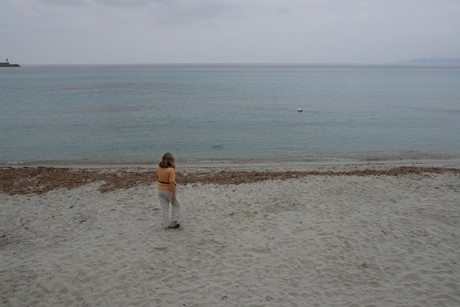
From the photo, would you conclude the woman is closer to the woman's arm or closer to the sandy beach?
the woman's arm

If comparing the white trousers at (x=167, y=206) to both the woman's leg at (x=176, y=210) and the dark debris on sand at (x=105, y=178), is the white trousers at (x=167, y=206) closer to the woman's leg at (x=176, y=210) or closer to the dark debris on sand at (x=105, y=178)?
the woman's leg at (x=176, y=210)

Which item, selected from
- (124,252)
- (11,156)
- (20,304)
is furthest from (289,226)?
(11,156)

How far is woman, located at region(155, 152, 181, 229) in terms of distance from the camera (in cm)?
760

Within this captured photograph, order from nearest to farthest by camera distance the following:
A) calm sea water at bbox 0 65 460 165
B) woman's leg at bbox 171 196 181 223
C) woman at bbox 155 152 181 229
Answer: woman at bbox 155 152 181 229 → woman's leg at bbox 171 196 181 223 → calm sea water at bbox 0 65 460 165

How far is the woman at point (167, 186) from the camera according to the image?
7598mm

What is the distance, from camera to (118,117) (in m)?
34.5

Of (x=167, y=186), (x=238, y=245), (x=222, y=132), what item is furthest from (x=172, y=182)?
(x=222, y=132)

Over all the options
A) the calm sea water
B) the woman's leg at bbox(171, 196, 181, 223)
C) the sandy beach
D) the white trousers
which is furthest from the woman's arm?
the calm sea water

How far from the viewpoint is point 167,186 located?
781 cm

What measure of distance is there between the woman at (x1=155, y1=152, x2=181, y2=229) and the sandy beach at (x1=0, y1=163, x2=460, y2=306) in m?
0.30

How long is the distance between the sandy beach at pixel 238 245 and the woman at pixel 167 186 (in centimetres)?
30

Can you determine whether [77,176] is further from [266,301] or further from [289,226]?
[266,301]

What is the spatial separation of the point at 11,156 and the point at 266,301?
66.4 ft

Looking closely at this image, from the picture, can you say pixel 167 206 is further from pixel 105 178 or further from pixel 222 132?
pixel 222 132
